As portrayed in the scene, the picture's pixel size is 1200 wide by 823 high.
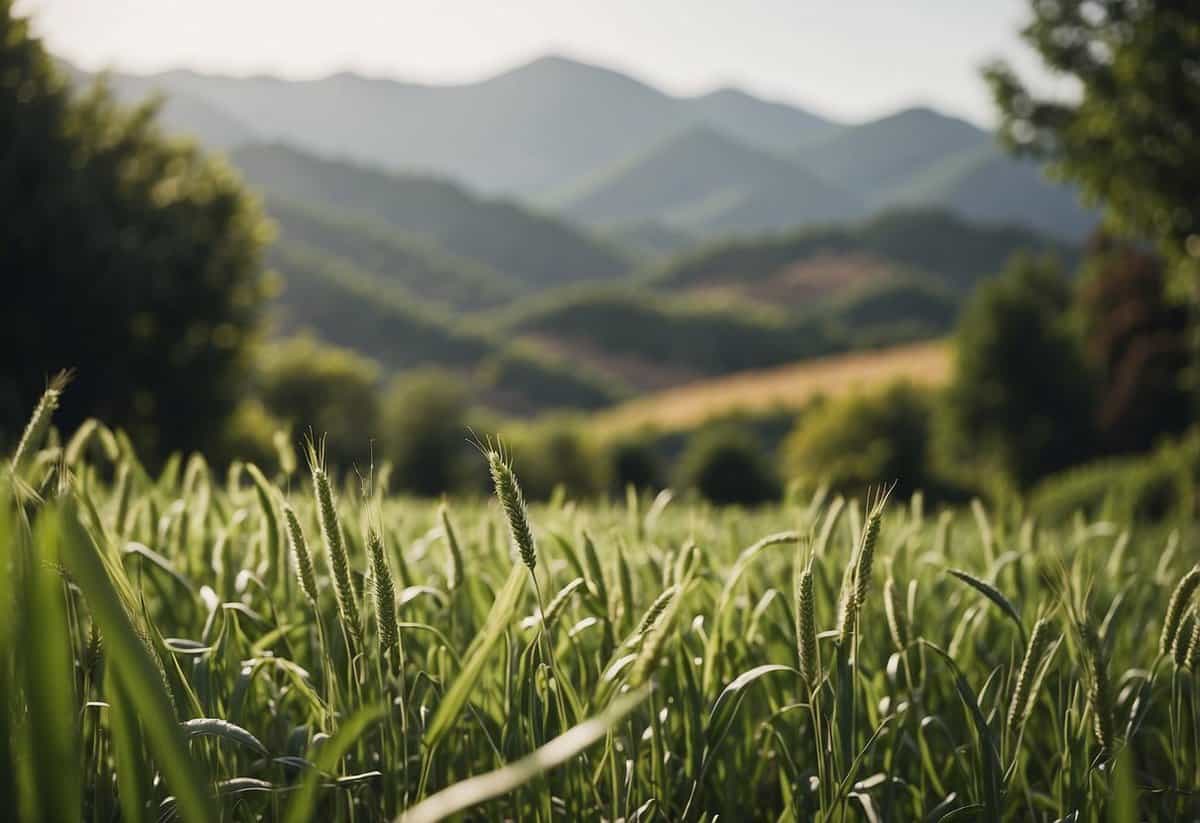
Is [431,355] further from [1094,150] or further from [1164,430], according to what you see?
[1094,150]

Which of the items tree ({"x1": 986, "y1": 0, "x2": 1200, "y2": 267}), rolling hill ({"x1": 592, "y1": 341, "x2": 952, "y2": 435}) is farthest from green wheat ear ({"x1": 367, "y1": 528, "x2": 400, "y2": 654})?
rolling hill ({"x1": 592, "y1": 341, "x2": 952, "y2": 435})

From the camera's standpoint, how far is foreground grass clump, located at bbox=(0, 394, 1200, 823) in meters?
0.92

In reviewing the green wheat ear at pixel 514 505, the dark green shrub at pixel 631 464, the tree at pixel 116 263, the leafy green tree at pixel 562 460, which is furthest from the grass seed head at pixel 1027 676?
the leafy green tree at pixel 562 460

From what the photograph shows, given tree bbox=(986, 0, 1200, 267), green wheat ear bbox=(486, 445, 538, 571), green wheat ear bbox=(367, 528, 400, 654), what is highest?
tree bbox=(986, 0, 1200, 267)

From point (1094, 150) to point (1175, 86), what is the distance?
1486 mm

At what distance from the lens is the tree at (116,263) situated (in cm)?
1361

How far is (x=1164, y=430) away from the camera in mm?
36594

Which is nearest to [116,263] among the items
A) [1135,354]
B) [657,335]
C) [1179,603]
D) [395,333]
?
[1179,603]

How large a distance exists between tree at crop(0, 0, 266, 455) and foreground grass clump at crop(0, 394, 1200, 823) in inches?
464

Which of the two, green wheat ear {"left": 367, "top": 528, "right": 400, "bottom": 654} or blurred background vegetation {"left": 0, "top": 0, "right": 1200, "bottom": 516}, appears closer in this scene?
green wheat ear {"left": 367, "top": 528, "right": 400, "bottom": 654}

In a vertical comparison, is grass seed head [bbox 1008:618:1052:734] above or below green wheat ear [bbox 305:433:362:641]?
below

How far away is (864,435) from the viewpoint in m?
40.3

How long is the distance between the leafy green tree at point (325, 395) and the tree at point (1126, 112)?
3052 cm

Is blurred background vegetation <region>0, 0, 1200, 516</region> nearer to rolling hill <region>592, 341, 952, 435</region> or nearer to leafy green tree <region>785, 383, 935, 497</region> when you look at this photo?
leafy green tree <region>785, 383, 935, 497</region>
